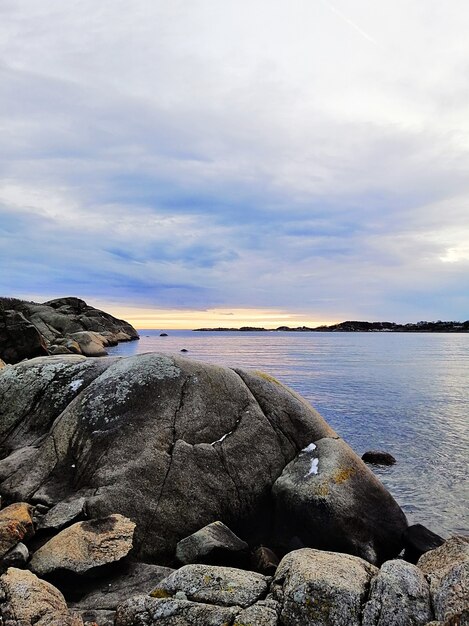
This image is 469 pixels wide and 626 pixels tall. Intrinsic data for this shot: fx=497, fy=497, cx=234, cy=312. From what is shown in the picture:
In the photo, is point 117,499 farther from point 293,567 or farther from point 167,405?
point 293,567

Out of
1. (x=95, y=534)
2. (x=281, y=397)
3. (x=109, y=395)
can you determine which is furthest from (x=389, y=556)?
(x=109, y=395)

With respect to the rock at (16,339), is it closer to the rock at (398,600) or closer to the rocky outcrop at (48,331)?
the rocky outcrop at (48,331)

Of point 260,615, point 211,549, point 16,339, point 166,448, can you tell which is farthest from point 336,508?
point 16,339

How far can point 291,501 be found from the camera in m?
10.4

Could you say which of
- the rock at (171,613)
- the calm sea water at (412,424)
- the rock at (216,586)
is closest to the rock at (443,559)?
the rock at (216,586)

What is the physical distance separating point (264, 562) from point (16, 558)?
13.6 feet

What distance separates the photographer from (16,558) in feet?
26.0

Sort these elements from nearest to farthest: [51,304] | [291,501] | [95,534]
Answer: [95,534]
[291,501]
[51,304]

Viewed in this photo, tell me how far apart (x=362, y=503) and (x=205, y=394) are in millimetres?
4229

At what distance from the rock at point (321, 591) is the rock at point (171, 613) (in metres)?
0.68

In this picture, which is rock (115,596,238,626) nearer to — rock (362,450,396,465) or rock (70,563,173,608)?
rock (70,563,173,608)

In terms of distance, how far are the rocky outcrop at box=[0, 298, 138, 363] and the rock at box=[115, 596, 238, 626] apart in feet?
112

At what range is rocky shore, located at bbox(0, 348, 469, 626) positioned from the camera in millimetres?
6059

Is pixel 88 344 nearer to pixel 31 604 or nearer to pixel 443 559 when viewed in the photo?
pixel 31 604
